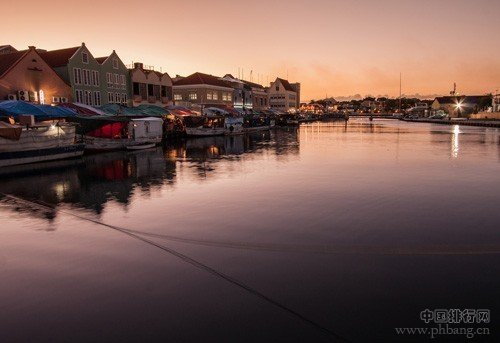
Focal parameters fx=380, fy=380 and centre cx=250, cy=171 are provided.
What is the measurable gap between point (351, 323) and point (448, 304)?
2.05 meters

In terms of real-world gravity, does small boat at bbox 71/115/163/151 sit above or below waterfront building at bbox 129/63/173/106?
Result: below

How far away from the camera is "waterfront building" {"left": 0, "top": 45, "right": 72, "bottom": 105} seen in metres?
41.0

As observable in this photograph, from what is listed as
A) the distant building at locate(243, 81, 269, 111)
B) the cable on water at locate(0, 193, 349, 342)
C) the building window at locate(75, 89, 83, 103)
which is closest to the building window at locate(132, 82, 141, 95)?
the building window at locate(75, 89, 83, 103)

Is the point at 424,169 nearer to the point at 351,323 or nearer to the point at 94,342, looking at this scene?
the point at 351,323

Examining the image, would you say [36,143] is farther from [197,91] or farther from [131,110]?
[197,91]

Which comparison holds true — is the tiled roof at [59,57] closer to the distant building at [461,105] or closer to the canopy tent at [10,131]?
the canopy tent at [10,131]

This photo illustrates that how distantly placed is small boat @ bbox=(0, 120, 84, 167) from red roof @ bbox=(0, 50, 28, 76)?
17748 millimetres

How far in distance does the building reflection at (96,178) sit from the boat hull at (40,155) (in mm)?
721

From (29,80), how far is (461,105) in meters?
160

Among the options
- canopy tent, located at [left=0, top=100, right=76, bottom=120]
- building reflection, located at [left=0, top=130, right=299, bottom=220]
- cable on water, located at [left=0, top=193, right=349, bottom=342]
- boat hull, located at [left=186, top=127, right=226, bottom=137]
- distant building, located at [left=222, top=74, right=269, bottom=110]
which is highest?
distant building, located at [left=222, top=74, right=269, bottom=110]

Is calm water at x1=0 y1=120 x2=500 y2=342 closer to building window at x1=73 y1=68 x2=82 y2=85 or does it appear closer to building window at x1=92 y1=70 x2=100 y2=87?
building window at x1=73 y1=68 x2=82 y2=85

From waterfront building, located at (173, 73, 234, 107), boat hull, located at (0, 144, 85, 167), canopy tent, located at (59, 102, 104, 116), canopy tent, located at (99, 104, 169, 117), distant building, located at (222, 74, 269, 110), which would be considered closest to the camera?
boat hull, located at (0, 144, 85, 167)

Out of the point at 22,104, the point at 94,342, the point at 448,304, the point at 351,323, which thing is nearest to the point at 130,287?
the point at 94,342

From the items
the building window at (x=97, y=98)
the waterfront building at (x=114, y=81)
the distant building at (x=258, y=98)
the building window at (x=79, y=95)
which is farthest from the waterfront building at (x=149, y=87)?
the distant building at (x=258, y=98)
